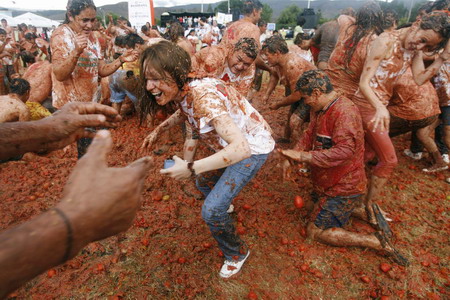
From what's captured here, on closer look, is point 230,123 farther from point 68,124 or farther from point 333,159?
point 333,159

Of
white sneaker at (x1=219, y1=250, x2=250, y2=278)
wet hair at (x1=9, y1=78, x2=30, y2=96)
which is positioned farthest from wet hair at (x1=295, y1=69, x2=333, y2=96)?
wet hair at (x1=9, y1=78, x2=30, y2=96)

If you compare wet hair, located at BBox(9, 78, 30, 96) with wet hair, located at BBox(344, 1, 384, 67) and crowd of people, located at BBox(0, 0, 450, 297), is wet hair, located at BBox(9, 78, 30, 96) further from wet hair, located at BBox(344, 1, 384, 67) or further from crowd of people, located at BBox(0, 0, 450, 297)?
wet hair, located at BBox(344, 1, 384, 67)

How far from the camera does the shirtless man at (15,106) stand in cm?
365

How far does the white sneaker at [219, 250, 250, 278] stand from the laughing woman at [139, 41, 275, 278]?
11cm

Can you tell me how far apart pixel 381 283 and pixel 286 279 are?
906 mm

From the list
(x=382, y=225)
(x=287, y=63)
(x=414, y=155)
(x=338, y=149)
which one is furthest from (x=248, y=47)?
(x=414, y=155)

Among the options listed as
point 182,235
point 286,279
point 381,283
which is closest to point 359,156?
point 381,283

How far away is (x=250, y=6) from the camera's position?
5.40m

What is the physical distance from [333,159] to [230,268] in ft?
4.76

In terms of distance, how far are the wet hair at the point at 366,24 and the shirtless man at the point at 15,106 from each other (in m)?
4.38

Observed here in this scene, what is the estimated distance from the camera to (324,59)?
266 inches

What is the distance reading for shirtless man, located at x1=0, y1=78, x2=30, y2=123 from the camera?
3646 mm

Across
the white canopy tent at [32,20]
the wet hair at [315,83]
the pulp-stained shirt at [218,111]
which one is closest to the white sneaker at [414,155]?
the wet hair at [315,83]

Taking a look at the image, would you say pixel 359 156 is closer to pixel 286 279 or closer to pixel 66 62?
pixel 286 279
